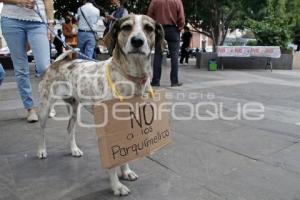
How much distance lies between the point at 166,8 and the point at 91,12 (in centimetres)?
179

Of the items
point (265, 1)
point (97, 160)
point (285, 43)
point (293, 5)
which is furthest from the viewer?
point (293, 5)

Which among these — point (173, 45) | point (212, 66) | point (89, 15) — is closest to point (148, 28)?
point (173, 45)

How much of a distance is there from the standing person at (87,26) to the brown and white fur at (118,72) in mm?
5114

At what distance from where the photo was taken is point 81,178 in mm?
3584

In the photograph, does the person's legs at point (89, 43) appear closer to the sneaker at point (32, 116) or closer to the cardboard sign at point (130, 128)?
the sneaker at point (32, 116)

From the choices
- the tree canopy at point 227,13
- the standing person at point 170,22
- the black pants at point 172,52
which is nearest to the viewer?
the standing person at point 170,22

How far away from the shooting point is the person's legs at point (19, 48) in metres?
5.02

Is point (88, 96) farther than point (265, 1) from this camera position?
No

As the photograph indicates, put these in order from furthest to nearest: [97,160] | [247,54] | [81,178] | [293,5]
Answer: [293,5] < [247,54] < [97,160] < [81,178]

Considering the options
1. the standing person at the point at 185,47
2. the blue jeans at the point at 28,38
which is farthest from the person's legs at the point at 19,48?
the standing person at the point at 185,47

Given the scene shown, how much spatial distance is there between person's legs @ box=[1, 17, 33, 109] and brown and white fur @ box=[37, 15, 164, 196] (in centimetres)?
129

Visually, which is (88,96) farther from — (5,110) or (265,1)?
(265,1)

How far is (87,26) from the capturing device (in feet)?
30.2

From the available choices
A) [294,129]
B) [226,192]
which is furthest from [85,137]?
[294,129]
